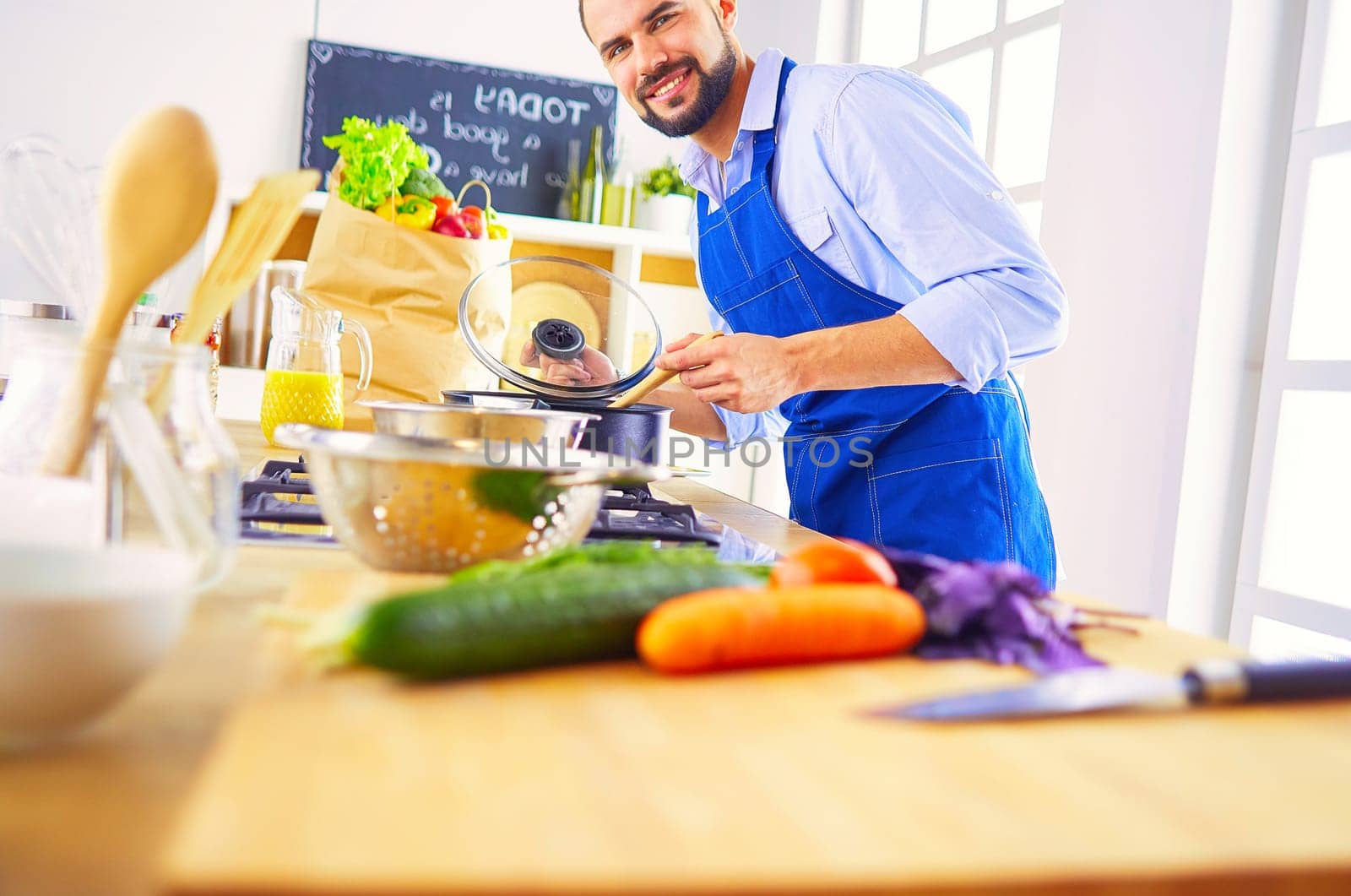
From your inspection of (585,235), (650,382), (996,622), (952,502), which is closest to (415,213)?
(650,382)

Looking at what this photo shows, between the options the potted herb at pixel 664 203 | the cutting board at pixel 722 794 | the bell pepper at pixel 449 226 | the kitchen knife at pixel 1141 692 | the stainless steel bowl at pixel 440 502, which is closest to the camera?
the cutting board at pixel 722 794

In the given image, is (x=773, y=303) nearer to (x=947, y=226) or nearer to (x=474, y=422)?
(x=947, y=226)

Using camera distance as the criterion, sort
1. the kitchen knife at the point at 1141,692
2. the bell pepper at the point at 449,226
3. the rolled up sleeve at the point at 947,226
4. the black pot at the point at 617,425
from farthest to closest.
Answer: the bell pepper at the point at 449,226 → the rolled up sleeve at the point at 947,226 → the black pot at the point at 617,425 → the kitchen knife at the point at 1141,692

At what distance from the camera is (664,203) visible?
3.48 m

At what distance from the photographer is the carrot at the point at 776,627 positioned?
52 cm

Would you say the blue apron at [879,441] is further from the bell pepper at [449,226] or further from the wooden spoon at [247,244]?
the wooden spoon at [247,244]

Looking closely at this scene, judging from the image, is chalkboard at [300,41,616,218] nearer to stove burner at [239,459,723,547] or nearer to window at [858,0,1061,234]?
window at [858,0,1061,234]

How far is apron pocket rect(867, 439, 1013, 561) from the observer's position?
146cm

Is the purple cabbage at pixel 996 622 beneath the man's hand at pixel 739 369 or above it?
beneath

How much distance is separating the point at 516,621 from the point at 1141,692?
28cm

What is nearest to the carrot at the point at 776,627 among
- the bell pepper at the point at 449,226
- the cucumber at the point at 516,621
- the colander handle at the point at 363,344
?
the cucumber at the point at 516,621

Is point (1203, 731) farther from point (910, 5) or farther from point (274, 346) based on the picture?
point (910, 5)

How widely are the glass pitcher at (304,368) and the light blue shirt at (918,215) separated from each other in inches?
26.3

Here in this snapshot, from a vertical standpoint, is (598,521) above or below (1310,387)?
below
